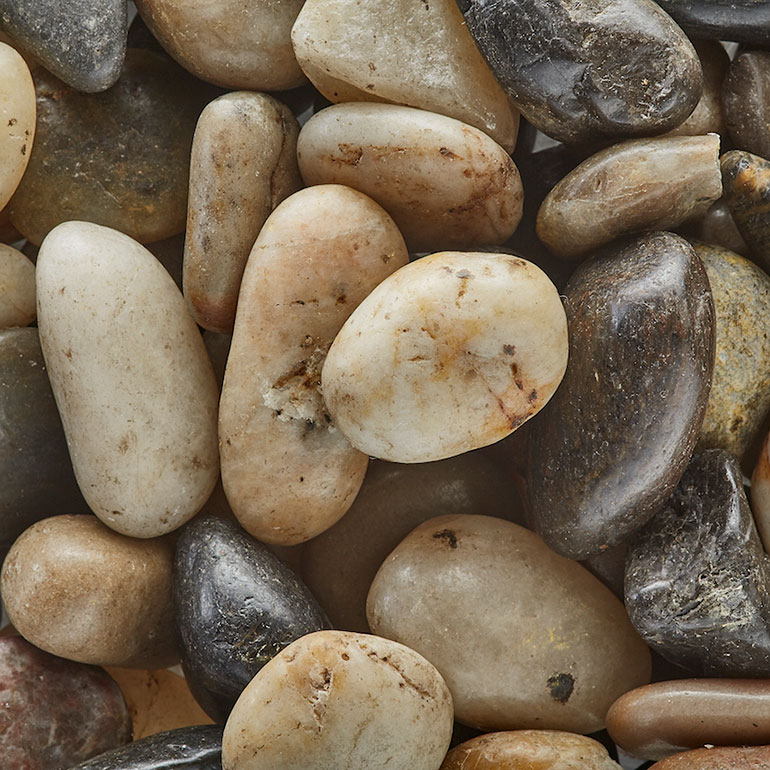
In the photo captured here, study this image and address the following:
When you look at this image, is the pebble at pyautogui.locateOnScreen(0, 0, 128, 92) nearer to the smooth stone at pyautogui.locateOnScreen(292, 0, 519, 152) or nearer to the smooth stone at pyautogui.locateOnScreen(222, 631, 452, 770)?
the smooth stone at pyautogui.locateOnScreen(292, 0, 519, 152)

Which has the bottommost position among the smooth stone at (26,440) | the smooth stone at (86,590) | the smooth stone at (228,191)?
the smooth stone at (86,590)

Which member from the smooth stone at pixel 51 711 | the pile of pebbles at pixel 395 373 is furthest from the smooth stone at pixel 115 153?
the smooth stone at pixel 51 711

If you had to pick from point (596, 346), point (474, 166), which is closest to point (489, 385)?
point (596, 346)

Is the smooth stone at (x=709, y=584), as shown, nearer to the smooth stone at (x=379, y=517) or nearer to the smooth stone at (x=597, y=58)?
the smooth stone at (x=379, y=517)

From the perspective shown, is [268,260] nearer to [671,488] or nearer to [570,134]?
[570,134]

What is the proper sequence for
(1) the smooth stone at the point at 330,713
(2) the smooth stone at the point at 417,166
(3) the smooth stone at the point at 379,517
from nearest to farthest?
(1) the smooth stone at the point at 330,713, (2) the smooth stone at the point at 417,166, (3) the smooth stone at the point at 379,517

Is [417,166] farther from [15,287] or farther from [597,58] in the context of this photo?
[15,287]

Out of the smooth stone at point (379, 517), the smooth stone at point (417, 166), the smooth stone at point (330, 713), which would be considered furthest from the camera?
the smooth stone at point (379, 517)

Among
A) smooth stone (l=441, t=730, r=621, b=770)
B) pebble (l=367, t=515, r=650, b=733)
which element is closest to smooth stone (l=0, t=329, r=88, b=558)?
pebble (l=367, t=515, r=650, b=733)
